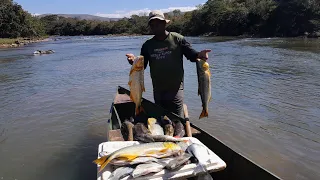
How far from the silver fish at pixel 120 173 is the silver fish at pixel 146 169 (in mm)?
77

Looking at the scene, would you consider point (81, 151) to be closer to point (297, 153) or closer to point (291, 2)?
point (297, 153)

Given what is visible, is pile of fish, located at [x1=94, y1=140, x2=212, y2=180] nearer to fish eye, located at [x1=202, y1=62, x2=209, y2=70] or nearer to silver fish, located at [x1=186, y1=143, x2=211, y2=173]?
silver fish, located at [x1=186, y1=143, x2=211, y2=173]

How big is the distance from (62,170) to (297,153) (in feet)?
18.5

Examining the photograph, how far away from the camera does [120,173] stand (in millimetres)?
3709

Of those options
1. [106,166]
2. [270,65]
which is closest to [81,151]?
[106,166]

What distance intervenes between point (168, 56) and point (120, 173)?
8.45ft

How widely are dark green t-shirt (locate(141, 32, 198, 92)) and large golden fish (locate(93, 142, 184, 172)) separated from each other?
1.82m

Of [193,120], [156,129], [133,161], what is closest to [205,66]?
[156,129]

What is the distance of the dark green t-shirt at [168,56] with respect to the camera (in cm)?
562

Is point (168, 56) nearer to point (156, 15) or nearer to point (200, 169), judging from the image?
point (156, 15)

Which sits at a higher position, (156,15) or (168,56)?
(156,15)

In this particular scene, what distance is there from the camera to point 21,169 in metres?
7.38

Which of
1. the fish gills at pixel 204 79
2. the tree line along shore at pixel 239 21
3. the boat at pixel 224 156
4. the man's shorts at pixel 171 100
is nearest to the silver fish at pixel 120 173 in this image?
the boat at pixel 224 156

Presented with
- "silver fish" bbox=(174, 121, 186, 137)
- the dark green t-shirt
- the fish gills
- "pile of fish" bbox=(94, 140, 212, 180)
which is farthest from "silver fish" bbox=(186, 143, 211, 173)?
the dark green t-shirt
